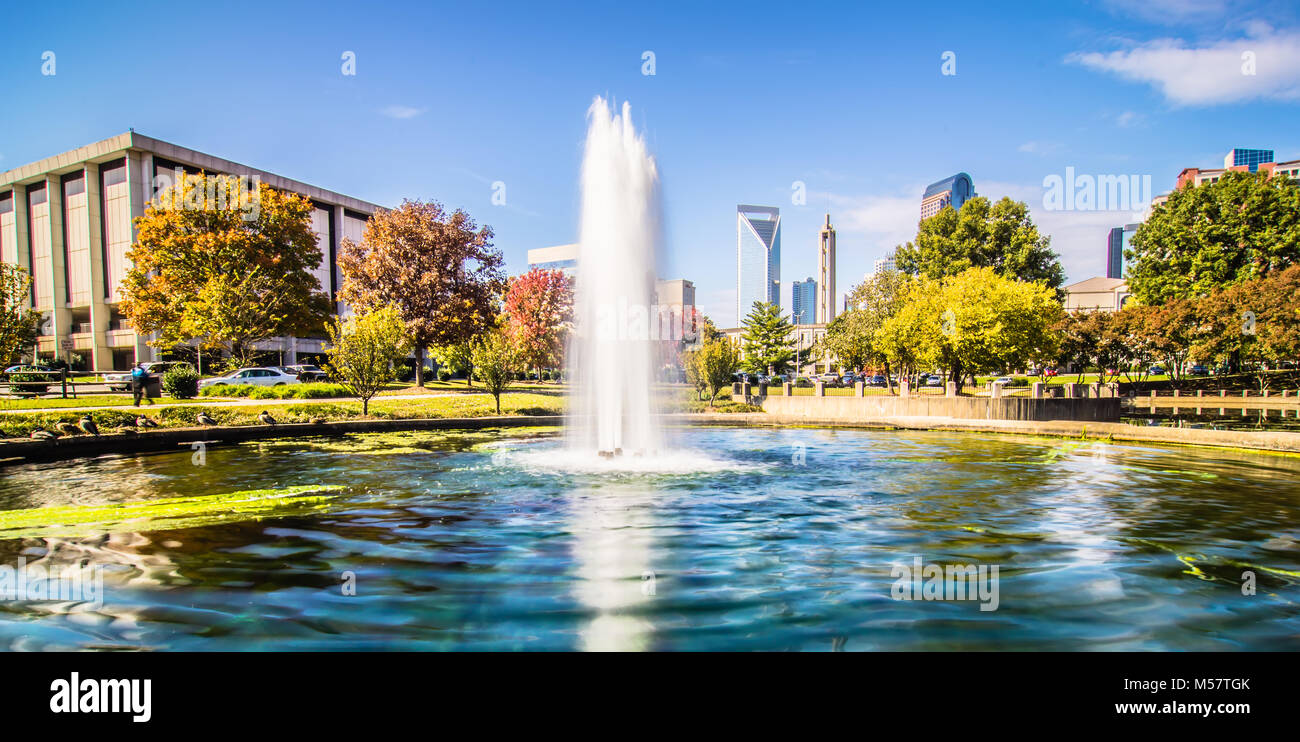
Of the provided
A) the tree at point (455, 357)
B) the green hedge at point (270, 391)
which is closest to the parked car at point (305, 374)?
the tree at point (455, 357)

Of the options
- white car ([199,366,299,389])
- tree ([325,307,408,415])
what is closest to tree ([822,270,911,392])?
tree ([325,307,408,415])

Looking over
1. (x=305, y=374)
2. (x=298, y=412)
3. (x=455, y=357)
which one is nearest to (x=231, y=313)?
(x=305, y=374)

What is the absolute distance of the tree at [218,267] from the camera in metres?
34.5

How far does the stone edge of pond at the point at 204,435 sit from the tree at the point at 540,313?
25.3 meters

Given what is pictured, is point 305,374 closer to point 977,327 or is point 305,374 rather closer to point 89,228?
point 89,228

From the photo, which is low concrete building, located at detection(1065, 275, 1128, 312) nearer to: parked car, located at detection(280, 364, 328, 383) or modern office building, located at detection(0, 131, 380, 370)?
parked car, located at detection(280, 364, 328, 383)

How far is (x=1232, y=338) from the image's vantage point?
3931 centimetres

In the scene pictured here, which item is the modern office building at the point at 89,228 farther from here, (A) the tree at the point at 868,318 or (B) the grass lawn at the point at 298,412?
(A) the tree at the point at 868,318

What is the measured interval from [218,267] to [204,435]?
24.2m

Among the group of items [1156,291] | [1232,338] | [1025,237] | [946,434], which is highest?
[1025,237]
